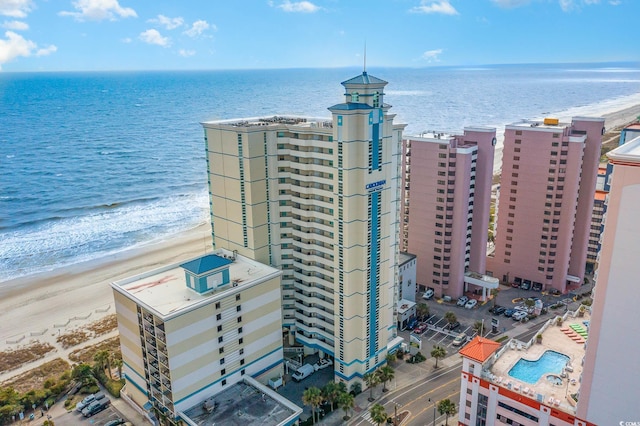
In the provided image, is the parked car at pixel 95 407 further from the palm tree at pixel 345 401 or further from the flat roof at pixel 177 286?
the palm tree at pixel 345 401

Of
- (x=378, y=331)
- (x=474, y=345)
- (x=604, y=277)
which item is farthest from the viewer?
(x=378, y=331)

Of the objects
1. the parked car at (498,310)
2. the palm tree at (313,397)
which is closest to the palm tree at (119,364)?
the palm tree at (313,397)

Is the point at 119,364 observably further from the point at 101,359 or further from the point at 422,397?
the point at 422,397

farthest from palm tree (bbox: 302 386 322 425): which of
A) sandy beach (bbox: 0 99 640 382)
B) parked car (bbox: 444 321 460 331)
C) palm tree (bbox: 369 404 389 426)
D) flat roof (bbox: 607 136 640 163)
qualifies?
sandy beach (bbox: 0 99 640 382)

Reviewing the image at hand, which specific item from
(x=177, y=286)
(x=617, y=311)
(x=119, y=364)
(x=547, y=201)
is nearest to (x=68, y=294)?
(x=119, y=364)

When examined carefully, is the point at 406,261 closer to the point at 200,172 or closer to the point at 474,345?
the point at 474,345

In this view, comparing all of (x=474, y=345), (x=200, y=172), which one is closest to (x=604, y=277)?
(x=474, y=345)
